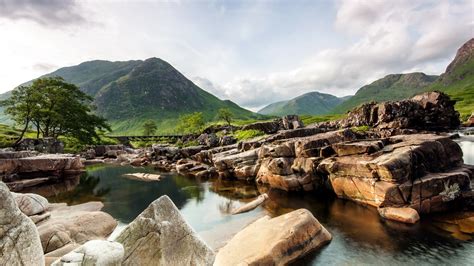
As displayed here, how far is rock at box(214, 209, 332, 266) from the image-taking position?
708 inches

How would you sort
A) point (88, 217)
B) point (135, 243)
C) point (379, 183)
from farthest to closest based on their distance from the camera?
point (379, 183), point (88, 217), point (135, 243)

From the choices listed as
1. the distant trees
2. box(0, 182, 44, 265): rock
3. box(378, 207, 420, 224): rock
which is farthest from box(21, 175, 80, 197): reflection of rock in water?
box(378, 207, 420, 224): rock

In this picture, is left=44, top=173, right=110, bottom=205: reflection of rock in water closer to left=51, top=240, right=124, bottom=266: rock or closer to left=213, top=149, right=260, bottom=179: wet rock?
left=213, top=149, right=260, bottom=179: wet rock

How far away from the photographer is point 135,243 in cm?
1062

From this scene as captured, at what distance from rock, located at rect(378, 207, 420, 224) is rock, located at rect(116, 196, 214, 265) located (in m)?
20.5

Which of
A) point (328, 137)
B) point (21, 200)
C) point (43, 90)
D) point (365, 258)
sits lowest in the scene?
point (365, 258)

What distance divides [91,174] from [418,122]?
8372cm

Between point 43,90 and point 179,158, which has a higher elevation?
point 43,90

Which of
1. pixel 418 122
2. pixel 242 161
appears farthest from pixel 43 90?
pixel 418 122

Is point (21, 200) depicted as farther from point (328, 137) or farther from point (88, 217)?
point (328, 137)

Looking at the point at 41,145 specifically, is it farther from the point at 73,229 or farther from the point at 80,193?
the point at 73,229

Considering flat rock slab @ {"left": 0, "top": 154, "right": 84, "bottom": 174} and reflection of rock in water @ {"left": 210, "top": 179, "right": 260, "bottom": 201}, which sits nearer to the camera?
reflection of rock in water @ {"left": 210, "top": 179, "right": 260, "bottom": 201}

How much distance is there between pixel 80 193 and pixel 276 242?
39317 millimetres

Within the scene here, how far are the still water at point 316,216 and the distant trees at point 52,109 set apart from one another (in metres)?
42.9
